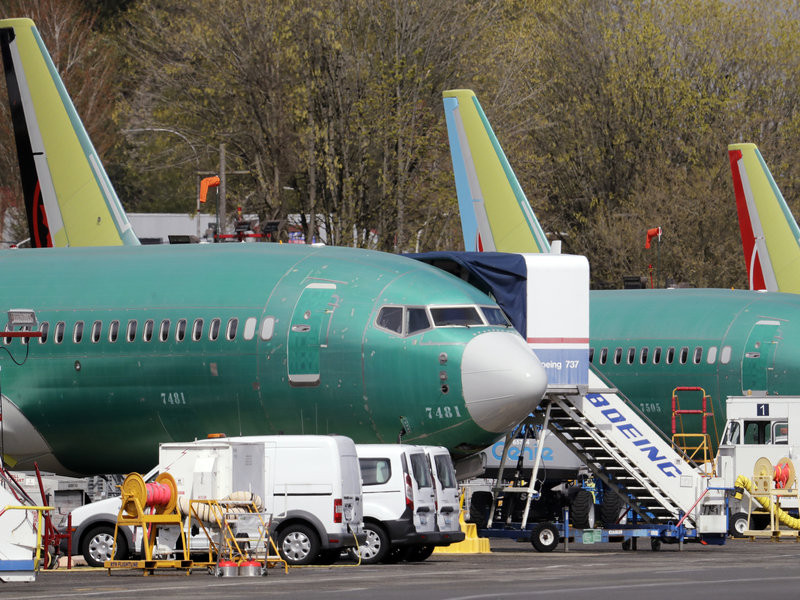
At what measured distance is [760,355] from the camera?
136ft

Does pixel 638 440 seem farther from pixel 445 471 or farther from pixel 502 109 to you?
pixel 502 109

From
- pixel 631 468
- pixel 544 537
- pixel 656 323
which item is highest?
pixel 656 323

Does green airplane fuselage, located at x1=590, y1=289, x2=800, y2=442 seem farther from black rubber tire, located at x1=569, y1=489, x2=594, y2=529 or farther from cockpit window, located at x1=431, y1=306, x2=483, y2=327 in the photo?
cockpit window, located at x1=431, y1=306, x2=483, y2=327

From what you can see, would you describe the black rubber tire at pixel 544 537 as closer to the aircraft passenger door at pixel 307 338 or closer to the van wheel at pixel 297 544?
the aircraft passenger door at pixel 307 338

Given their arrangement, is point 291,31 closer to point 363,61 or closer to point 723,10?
point 363,61

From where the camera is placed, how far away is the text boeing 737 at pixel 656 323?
1638 inches

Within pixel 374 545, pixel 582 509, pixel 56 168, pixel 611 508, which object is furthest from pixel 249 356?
pixel 611 508

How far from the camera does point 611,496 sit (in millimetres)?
41438

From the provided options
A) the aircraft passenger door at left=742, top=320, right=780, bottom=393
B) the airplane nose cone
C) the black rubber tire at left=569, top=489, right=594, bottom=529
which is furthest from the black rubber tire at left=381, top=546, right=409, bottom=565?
the aircraft passenger door at left=742, top=320, right=780, bottom=393

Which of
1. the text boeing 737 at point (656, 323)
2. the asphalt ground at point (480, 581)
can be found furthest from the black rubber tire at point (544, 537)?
the text boeing 737 at point (656, 323)

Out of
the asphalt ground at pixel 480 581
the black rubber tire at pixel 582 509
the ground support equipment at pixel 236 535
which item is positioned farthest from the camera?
the black rubber tire at pixel 582 509

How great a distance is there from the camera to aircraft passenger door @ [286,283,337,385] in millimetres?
30109

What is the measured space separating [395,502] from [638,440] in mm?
8460

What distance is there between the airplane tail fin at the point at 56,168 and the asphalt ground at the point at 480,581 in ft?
35.8
